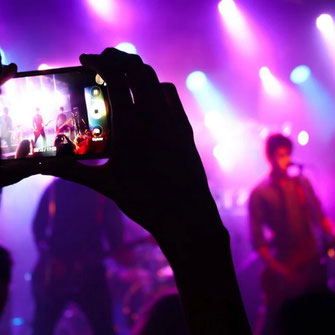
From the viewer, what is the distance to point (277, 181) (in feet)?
10.1

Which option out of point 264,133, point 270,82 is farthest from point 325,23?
point 264,133

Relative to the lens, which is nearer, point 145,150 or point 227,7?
point 145,150

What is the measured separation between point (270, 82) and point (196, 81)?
2.76 ft

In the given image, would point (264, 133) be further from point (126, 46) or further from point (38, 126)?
point (38, 126)

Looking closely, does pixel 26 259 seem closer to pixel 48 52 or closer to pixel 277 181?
pixel 48 52

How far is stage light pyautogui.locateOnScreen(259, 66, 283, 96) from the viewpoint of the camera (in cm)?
493

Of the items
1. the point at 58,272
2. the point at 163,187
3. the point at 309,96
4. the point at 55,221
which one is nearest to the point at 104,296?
the point at 58,272

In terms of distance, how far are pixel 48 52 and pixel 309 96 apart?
9.42ft

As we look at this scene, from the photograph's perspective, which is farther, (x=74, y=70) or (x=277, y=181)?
(x=277, y=181)

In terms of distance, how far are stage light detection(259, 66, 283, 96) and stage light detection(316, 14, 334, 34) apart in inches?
25.9

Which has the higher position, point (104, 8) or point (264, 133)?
point (104, 8)

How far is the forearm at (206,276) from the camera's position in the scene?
1.72ft

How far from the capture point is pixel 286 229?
3.03 metres

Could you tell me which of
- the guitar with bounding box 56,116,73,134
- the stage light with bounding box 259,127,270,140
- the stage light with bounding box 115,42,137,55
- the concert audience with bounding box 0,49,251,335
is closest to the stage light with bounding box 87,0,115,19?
the stage light with bounding box 115,42,137,55
